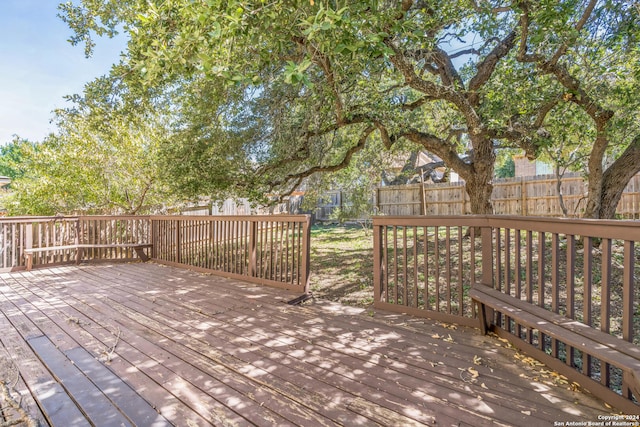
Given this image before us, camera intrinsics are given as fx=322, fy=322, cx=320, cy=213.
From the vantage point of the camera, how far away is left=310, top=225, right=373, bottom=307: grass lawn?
176 inches

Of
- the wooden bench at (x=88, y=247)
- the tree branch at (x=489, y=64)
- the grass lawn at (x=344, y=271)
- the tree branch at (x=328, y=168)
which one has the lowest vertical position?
the grass lawn at (x=344, y=271)

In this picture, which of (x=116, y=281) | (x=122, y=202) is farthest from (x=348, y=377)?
(x=122, y=202)

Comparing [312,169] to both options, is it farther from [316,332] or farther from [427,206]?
[427,206]

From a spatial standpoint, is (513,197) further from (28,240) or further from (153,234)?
(28,240)

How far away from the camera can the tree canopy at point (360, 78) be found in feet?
7.73

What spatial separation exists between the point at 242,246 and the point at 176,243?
1836mm

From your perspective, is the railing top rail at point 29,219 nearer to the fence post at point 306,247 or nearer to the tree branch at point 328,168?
the tree branch at point 328,168

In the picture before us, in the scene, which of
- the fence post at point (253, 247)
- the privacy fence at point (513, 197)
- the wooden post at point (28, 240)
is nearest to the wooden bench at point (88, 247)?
the wooden post at point (28, 240)

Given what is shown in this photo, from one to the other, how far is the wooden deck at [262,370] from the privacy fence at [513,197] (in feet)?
27.1

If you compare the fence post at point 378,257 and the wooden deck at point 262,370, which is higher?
the fence post at point 378,257

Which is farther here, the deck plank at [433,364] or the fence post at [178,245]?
the fence post at [178,245]

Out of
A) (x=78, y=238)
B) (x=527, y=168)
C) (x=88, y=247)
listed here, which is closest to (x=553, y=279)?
(x=88, y=247)

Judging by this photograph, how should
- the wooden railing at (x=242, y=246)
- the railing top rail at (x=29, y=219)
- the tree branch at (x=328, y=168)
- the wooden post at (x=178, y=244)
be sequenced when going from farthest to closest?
the tree branch at (x=328, y=168) → the wooden post at (x=178, y=244) → the railing top rail at (x=29, y=219) → the wooden railing at (x=242, y=246)

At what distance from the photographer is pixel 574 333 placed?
170 centimetres
